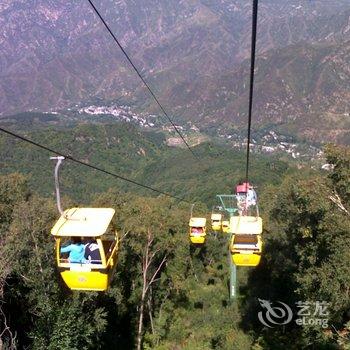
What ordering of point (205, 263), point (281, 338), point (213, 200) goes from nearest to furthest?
point (281, 338)
point (205, 263)
point (213, 200)

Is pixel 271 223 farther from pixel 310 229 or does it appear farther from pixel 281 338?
pixel 310 229

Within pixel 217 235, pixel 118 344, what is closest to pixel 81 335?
pixel 118 344

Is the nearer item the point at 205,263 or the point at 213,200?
the point at 205,263

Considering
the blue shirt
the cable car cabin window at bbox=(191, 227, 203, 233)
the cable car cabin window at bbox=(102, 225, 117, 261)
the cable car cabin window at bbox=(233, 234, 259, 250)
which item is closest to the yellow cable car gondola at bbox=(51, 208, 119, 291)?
the blue shirt

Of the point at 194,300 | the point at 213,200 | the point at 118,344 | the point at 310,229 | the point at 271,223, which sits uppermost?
the point at 213,200

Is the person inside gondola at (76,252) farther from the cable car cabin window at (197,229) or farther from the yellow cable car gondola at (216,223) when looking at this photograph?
the yellow cable car gondola at (216,223)
